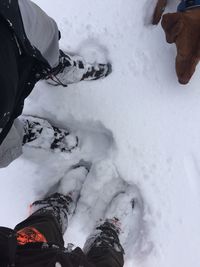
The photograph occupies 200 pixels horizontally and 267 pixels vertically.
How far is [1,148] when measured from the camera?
108cm

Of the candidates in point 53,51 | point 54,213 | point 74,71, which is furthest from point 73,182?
point 53,51

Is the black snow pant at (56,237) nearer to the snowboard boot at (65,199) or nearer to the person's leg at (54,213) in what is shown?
the person's leg at (54,213)

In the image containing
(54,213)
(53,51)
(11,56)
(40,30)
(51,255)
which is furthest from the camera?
(54,213)

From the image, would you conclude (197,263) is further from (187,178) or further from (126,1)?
(126,1)

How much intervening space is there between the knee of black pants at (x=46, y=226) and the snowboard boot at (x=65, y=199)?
0.11m

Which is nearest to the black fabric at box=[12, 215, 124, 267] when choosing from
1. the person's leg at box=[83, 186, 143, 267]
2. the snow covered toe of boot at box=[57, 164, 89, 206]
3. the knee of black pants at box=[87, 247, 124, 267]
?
the knee of black pants at box=[87, 247, 124, 267]

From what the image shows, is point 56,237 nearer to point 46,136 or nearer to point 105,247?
point 105,247

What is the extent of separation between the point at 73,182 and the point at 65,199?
82 mm

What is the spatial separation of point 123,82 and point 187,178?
1.54 feet

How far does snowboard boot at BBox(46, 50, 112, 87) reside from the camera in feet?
4.52

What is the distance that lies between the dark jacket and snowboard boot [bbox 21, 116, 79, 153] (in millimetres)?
454

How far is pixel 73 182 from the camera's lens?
5.22 ft

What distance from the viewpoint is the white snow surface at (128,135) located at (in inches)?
60.2

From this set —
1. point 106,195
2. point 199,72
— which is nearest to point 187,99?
point 199,72
